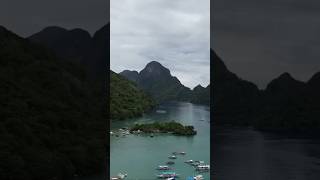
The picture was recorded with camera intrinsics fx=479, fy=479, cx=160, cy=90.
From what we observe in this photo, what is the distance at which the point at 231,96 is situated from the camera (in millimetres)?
11188

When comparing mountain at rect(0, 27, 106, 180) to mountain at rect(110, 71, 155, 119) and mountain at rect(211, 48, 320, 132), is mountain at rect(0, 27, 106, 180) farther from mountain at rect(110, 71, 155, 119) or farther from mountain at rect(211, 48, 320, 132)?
mountain at rect(110, 71, 155, 119)

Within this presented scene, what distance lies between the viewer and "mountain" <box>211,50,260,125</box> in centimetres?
1061

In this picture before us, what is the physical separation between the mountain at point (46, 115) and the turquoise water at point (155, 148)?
144 inches

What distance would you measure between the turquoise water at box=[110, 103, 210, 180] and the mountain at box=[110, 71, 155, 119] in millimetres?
284

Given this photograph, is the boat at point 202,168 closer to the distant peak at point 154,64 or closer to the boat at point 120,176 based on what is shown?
the boat at point 120,176

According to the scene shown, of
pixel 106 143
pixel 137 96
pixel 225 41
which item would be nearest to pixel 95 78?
pixel 106 143

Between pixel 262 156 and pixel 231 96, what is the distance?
170cm

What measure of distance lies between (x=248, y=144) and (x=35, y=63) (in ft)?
15.9

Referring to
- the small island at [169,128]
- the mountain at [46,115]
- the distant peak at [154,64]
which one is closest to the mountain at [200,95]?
the distant peak at [154,64]

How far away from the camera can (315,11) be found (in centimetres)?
997

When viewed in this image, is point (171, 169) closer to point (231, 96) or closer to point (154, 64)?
point (231, 96)

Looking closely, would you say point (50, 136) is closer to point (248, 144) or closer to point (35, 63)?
point (35, 63)

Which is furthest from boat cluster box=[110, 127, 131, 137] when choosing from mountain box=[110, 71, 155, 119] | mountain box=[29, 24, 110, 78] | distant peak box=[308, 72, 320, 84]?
distant peak box=[308, 72, 320, 84]

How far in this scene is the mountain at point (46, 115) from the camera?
792 centimetres
